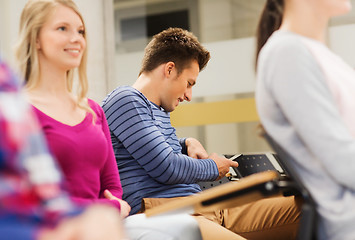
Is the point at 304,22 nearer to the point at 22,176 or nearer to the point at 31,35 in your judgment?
the point at 31,35

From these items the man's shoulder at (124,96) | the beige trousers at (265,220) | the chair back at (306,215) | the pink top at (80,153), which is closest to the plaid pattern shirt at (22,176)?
the chair back at (306,215)

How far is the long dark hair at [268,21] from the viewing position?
1329 millimetres

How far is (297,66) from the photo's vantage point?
1.09 m

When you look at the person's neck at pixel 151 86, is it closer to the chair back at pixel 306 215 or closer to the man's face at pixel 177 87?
the man's face at pixel 177 87

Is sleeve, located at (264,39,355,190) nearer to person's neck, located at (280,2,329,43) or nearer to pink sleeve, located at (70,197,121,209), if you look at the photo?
person's neck, located at (280,2,329,43)

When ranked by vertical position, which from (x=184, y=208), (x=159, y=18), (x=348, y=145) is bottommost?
(x=184, y=208)

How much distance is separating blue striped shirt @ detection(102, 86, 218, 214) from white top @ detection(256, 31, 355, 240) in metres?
0.74

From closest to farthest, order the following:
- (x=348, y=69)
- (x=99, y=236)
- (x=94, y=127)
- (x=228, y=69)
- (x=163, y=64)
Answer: (x=99, y=236) < (x=348, y=69) < (x=94, y=127) < (x=163, y=64) < (x=228, y=69)

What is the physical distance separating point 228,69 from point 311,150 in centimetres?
313

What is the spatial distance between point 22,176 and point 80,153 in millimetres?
838

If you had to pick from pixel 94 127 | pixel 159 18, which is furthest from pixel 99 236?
pixel 159 18

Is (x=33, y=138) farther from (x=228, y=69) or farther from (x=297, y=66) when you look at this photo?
(x=228, y=69)

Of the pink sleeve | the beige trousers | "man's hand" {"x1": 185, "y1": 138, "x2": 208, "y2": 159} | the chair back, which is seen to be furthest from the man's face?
the chair back

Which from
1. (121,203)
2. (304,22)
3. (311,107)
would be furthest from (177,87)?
(311,107)
